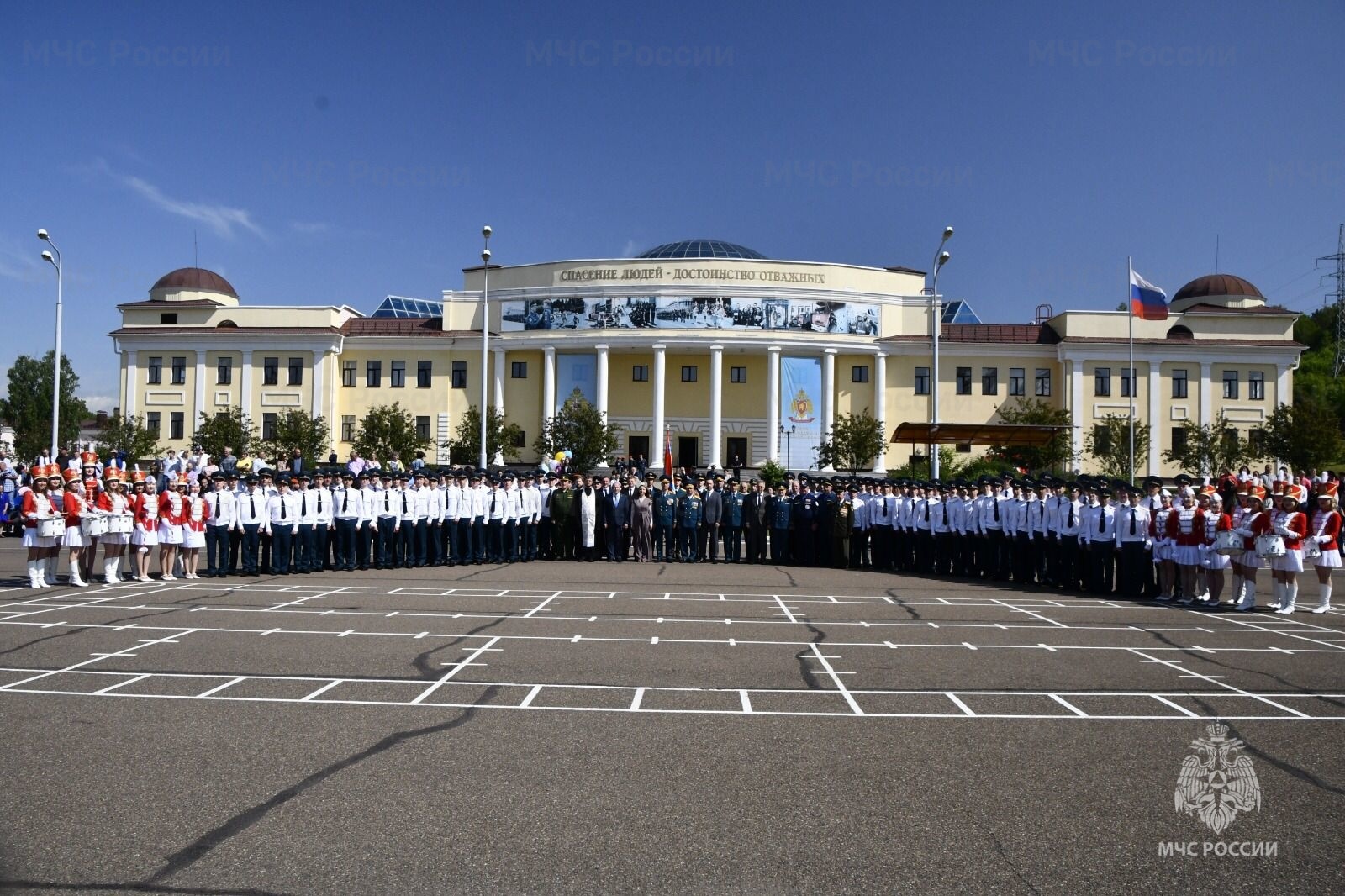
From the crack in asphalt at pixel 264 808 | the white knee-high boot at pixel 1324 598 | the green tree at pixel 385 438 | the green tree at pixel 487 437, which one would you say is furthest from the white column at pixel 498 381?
the crack in asphalt at pixel 264 808

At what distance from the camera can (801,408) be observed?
2520 inches

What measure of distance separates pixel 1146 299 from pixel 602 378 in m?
34.2

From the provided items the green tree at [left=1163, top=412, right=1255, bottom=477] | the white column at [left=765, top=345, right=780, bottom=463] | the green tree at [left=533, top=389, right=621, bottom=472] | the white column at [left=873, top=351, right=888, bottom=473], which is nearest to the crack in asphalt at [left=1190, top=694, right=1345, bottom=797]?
the green tree at [left=533, top=389, right=621, bottom=472]

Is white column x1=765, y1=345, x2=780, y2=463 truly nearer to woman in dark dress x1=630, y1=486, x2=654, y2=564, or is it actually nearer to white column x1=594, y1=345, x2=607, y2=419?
white column x1=594, y1=345, x2=607, y2=419

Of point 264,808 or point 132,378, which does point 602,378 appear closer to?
point 132,378

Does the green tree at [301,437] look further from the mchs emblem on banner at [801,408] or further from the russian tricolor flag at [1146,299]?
the russian tricolor flag at [1146,299]

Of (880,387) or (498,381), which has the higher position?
(498,381)

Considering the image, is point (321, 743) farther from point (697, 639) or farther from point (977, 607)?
point (977, 607)

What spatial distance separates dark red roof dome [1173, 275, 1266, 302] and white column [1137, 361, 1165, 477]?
8.39 metres

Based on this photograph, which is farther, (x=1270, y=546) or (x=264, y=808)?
(x=1270, y=546)

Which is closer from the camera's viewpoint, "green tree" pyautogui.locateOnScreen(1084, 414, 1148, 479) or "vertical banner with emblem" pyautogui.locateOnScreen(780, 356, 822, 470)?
"green tree" pyautogui.locateOnScreen(1084, 414, 1148, 479)

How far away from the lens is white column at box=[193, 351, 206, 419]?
2554 inches

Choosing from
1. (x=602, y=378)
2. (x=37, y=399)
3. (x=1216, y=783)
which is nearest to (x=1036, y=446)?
(x=602, y=378)

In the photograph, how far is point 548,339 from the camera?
2562 inches
